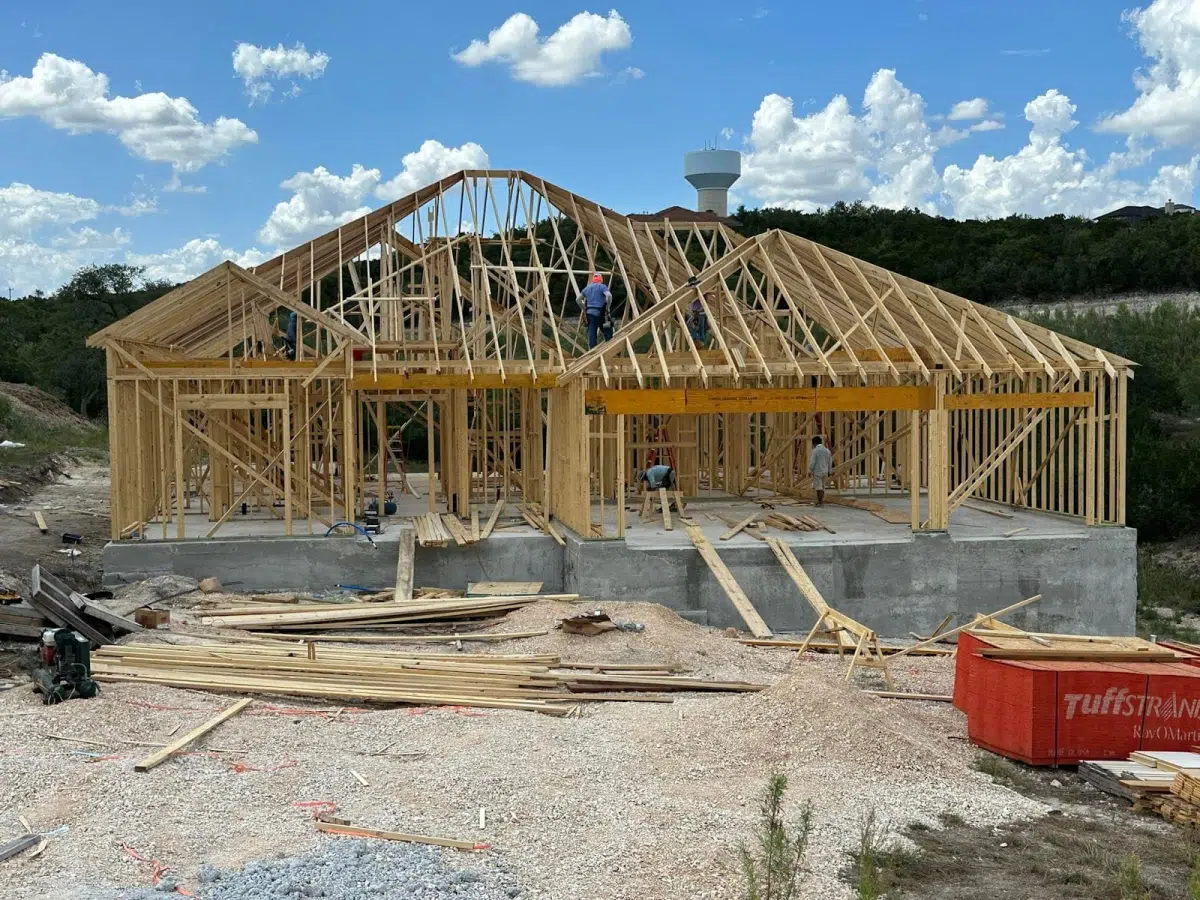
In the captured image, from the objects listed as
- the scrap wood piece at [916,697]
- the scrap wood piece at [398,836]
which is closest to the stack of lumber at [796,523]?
the scrap wood piece at [916,697]

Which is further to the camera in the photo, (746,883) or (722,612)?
(722,612)

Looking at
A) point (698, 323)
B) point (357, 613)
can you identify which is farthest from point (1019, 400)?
point (357, 613)

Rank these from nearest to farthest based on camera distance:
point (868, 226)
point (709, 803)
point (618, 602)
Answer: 1. point (709, 803)
2. point (618, 602)
3. point (868, 226)

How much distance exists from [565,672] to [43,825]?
555 cm

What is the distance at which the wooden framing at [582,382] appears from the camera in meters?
16.9

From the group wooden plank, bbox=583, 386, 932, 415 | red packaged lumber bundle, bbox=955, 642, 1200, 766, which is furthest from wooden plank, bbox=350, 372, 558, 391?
red packaged lumber bundle, bbox=955, 642, 1200, 766

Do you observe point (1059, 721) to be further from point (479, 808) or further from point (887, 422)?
point (887, 422)

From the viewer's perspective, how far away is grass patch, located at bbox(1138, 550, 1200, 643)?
20.9 metres

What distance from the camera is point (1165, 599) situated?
24.4m

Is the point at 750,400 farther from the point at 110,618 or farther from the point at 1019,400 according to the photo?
the point at 110,618

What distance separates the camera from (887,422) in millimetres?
23312

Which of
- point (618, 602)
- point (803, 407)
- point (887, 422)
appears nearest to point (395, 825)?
point (618, 602)

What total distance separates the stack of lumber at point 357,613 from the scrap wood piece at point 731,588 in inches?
80.3

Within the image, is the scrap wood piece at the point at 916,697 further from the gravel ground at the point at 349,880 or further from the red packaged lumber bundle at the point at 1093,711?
the gravel ground at the point at 349,880
